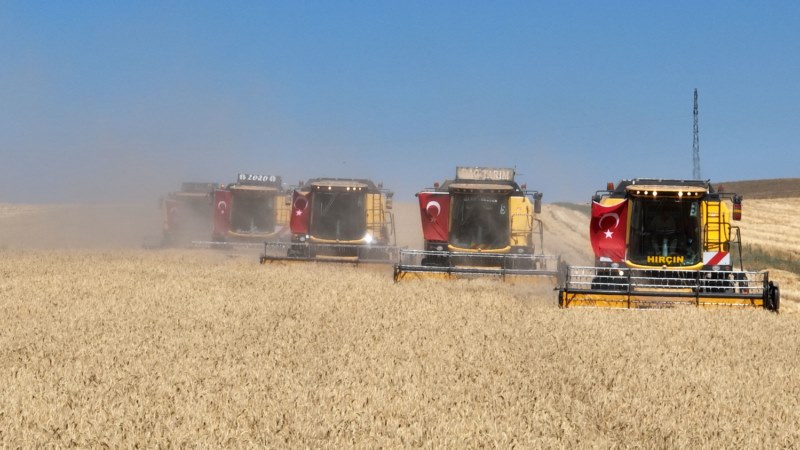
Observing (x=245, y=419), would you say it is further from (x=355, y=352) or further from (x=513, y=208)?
(x=513, y=208)

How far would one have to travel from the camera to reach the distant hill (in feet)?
230

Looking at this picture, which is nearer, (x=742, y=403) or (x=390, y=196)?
(x=742, y=403)

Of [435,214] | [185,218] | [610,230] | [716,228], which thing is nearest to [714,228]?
[716,228]

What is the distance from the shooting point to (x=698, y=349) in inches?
449

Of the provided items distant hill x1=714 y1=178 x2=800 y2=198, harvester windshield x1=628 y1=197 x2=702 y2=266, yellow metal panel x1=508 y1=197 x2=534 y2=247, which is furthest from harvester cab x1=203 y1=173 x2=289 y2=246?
distant hill x1=714 y1=178 x2=800 y2=198

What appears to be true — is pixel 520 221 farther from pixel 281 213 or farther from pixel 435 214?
pixel 281 213

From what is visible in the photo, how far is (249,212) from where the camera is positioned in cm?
3161

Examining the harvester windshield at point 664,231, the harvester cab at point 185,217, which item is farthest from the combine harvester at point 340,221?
the harvester cab at point 185,217

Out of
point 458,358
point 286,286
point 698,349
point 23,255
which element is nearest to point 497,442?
point 458,358

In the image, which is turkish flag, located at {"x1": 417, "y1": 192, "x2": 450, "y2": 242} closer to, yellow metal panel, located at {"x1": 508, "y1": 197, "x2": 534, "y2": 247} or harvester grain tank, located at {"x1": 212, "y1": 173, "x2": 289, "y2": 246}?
yellow metal panel, located at {"x1": 508, "y1": 197, "x2": 534, "y2": 247}

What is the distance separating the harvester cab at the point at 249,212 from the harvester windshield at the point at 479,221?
34.1 ft

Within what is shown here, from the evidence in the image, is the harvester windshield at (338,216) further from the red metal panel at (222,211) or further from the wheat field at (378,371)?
the wheat field at (378,371)

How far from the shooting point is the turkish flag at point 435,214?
22203 mm

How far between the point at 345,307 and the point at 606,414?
297 inches
